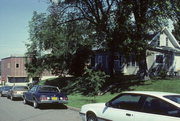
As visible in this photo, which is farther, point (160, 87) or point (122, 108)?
point (160, 87)

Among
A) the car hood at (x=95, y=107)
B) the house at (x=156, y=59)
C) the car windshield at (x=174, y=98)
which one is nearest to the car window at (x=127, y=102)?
the car hood at (x=95, y=107)

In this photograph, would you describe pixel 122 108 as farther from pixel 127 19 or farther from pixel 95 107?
pixel 127 19

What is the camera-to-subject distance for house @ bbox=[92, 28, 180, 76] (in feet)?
125

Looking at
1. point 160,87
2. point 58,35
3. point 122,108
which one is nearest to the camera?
point 122,108

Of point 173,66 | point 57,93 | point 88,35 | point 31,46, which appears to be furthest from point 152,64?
point 57,93

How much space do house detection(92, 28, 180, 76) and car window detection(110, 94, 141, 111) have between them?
91.2ft

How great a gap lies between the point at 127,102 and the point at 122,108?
0.87 feet

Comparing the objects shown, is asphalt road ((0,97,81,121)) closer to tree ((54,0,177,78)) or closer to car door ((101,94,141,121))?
car door ((101,94,141,121))

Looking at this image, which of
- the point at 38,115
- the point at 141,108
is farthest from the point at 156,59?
the point at 141,108

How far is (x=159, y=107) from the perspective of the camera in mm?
7258

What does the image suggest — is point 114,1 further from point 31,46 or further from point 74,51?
point 31,46

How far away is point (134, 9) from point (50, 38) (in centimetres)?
1015

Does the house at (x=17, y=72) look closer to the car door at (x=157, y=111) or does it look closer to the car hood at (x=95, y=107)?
the car hood at (x=95, y=107)

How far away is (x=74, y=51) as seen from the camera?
38375mm
